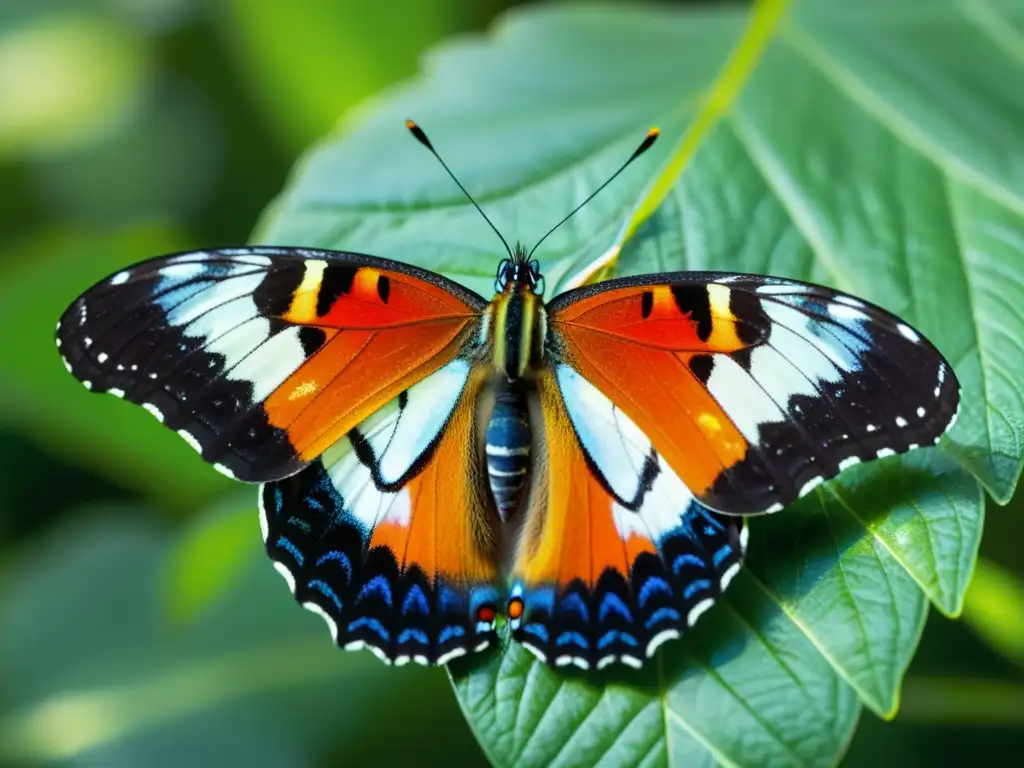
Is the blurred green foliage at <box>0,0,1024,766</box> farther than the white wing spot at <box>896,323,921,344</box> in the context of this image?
Yes

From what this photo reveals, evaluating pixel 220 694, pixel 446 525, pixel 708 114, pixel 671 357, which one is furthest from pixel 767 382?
pixel 220 694

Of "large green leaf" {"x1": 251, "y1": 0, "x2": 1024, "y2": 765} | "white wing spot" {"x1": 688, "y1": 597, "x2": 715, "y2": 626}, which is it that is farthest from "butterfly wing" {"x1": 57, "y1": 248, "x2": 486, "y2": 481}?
"white wing spot" {"x1": 688, "y1": 597, "x2": 715, "y2": 626}

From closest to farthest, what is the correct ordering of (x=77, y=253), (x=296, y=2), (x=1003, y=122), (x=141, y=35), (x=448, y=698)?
Result: 1. (x=1003, y=122)
2. (x=448, y=698)
3. (x=77, y=253)
4. (x=296, y=2)
5. (x=141, y=35)

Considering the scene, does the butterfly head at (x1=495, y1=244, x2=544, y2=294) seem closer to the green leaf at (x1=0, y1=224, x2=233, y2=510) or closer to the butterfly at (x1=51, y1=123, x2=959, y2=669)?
the butterfly at (x1=51, y1=123, x2=959, y2=669)

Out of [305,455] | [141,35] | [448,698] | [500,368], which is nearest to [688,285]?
[500,368]

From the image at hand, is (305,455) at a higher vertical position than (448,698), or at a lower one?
higher

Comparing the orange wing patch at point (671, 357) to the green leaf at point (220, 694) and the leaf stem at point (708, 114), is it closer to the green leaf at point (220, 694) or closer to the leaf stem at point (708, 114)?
the leaf stem at point (708, 114)

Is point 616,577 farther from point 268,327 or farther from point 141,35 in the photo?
point 141,35
